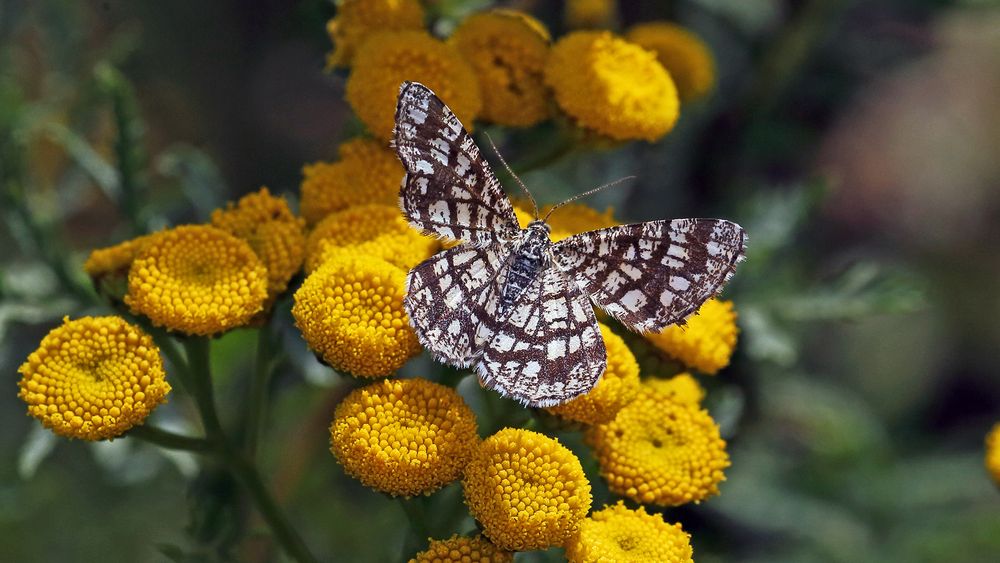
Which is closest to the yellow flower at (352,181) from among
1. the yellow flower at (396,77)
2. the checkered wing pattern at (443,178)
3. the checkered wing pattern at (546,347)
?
the yellow flower at (396,77)

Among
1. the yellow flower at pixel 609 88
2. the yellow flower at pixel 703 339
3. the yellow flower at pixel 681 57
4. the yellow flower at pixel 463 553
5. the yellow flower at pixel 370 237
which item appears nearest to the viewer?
the yellow flower at pixel 463 553

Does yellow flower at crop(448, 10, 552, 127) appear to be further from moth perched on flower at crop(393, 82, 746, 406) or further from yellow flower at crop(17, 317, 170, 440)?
yellow flower at crop(17, 317, 170, 440)

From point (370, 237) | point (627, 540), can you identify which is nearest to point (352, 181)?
point (370, 237)

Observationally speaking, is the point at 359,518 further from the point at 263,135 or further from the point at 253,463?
the point at 263,135

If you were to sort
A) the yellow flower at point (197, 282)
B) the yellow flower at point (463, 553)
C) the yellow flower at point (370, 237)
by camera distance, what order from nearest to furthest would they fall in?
the yellow flower at point (463, 553) < the yellow flower at point (197, 282) < the yellow flower at point (370, 237)

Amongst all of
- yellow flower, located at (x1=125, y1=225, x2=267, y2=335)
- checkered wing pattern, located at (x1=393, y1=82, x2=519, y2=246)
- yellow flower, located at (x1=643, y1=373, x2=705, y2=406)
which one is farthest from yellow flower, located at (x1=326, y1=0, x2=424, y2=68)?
yellow flower, located at (x1=643, y1=373, x2=705, y2=406)

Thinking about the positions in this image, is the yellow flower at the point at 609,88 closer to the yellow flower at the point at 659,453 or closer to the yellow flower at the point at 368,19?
the yellow flower at the point at 368,19
